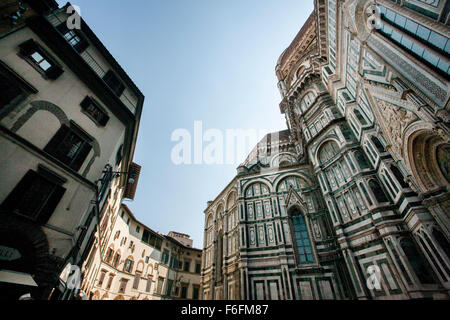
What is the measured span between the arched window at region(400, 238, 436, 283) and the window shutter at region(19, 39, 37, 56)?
20.6 metres

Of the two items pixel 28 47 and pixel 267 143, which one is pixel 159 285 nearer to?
pixel 267 143

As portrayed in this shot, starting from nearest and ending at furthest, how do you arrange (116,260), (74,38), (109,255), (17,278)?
(17,278)
(74,38)
(109,255)
(116,260)

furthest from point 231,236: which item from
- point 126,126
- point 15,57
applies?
point 15,57

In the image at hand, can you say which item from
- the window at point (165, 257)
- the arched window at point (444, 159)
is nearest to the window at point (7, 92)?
the arched window at point (444, 159)

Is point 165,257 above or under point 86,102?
under

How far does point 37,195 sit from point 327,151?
62.6 feet

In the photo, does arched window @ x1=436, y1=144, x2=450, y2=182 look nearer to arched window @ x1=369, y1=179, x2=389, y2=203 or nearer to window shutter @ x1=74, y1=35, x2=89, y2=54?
arched window @ x1=369, y1=179, x2=389, y2=203

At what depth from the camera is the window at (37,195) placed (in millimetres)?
7680

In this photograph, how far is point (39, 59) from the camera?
9609 millimetres

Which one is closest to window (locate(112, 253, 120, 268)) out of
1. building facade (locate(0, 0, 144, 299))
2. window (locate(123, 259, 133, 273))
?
window (locate(123, 259, 133, 273))

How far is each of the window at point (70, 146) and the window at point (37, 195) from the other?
104 centimetres

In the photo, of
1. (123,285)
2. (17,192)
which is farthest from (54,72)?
(123,285)

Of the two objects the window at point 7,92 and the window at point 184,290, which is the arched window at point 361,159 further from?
the window at point 184,290
